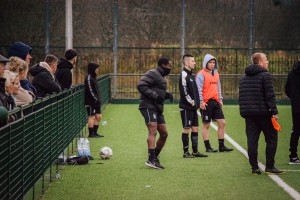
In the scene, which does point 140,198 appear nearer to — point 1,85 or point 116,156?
point 1,85

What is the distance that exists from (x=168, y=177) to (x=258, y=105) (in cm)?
169

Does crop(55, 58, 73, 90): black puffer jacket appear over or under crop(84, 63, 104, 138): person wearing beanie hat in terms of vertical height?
over

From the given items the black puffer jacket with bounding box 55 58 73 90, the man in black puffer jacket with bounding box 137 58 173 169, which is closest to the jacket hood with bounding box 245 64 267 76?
the man in black puffer jacket with bounding box 137 58 173 169

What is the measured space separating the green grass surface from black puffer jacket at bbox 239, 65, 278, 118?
3.18 feet

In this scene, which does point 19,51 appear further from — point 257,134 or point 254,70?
point 257,134

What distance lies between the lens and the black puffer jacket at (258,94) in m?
12.0

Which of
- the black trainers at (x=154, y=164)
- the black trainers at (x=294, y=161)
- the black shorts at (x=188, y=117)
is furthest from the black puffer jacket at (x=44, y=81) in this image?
the black trainers at (x=294, y=161)

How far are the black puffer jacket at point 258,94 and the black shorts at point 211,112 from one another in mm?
3464

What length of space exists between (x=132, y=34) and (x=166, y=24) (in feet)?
4.64

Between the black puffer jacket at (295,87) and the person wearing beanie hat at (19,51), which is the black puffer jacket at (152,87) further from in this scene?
the black puffer jacket at (295,87)

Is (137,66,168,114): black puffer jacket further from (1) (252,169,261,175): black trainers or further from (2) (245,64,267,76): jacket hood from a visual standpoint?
(1) (252,169,261,175): black trainers

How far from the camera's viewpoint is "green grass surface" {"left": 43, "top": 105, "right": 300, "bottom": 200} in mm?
10484

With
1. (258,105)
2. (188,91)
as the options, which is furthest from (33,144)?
(188,91)

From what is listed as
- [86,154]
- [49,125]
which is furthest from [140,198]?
[86,154]
